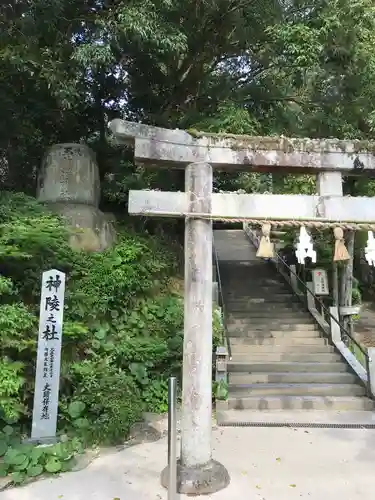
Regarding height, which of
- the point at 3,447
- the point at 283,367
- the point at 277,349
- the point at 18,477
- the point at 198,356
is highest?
the point at 198,356

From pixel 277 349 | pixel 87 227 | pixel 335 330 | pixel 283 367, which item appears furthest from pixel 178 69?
pixel 283 367

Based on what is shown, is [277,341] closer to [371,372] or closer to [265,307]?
[265,307]

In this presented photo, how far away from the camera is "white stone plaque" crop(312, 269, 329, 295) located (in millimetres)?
11023

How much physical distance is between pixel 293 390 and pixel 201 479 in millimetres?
4004

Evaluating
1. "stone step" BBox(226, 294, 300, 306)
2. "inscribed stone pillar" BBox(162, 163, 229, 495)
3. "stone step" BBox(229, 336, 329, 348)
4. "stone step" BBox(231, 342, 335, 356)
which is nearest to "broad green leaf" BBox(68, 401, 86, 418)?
"inscribed stone pillar" BBox(162, 163, 229, 495)

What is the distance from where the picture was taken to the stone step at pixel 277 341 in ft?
31.0

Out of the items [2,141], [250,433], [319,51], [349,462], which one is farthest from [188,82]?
[349,462]

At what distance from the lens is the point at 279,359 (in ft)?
29.2

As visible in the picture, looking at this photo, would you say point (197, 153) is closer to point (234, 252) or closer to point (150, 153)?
point (150, 153)

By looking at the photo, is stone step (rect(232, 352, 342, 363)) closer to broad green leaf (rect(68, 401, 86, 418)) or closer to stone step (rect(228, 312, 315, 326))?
stone step (rect(228, 312, 315, 326))

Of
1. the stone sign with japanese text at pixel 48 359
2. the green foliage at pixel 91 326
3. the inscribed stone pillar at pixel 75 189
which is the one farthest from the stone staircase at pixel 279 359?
the inscribed stone pillar at pixel 75 189

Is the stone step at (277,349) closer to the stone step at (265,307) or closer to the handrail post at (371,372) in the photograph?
the handrail post at (371,372)

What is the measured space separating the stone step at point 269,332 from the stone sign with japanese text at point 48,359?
4871mm

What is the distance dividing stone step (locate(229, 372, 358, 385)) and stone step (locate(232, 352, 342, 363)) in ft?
1.96
